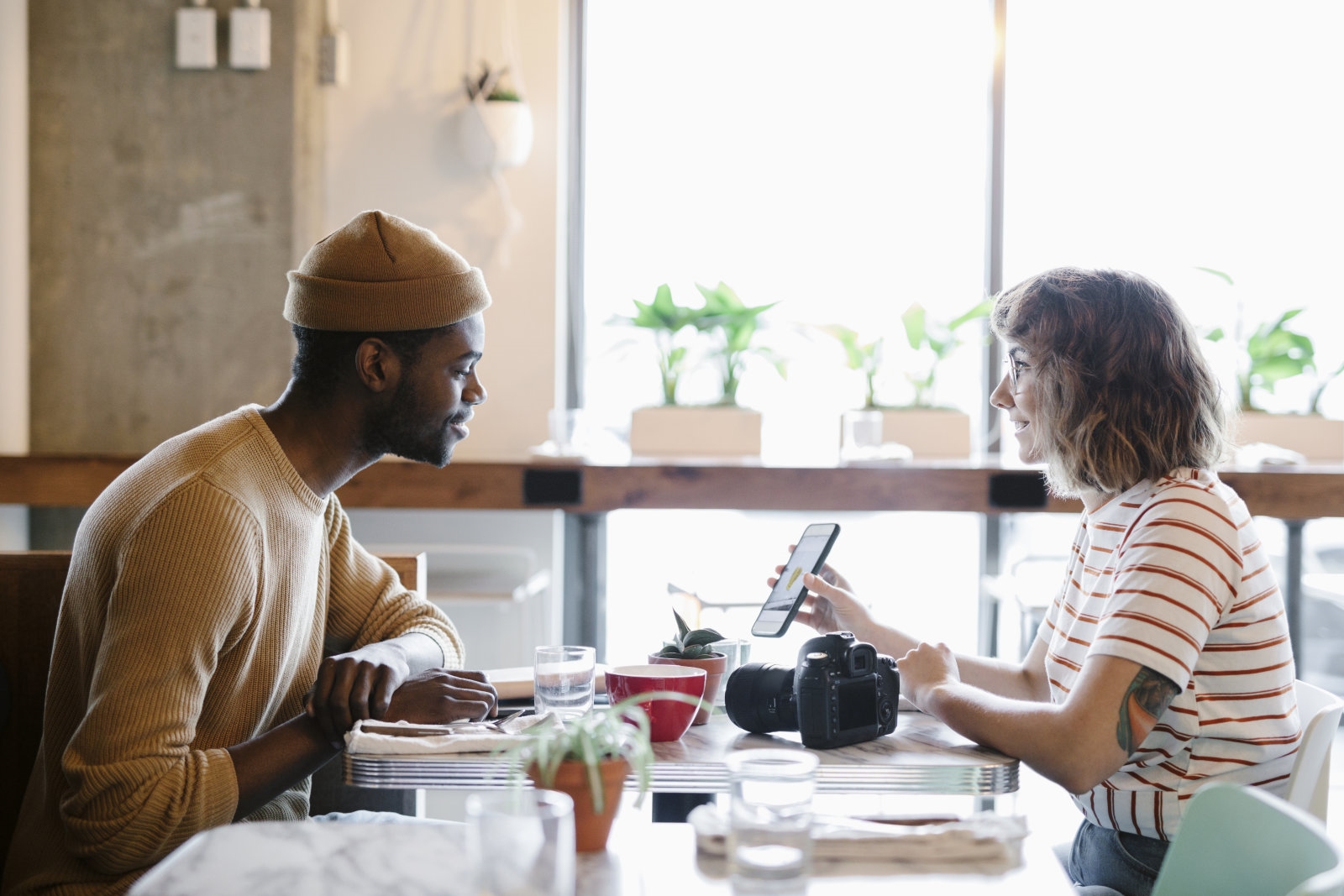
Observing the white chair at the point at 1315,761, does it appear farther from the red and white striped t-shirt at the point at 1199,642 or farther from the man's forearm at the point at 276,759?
the man's forearm at the point at 276,759

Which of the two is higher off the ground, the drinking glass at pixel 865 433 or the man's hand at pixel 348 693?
the drinking glass at pixel 865 433

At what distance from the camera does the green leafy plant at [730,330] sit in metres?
3.26

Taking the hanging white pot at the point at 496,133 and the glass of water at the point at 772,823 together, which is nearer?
the glass of water at the point at 772,823

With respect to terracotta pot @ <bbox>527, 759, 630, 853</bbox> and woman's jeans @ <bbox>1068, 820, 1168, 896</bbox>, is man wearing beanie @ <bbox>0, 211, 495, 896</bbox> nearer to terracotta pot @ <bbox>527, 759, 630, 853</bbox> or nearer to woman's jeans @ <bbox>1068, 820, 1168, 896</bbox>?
terracotta pot @ <bbox>527, 759, 630, 853</bbox>

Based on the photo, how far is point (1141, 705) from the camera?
47.6 inches

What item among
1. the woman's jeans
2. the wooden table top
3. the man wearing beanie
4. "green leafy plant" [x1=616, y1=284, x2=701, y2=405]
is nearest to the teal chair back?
the woman's jeans

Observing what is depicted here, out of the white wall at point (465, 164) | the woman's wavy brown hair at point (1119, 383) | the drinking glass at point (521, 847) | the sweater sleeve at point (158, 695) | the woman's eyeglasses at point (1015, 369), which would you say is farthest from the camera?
the white wall at point (465, 164)

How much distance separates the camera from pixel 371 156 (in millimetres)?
3543

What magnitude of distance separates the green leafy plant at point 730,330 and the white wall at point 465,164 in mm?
531

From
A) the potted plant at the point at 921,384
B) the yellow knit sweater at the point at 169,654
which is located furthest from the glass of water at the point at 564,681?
the potted plant at the point at 921,384

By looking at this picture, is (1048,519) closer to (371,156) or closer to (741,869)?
(371,156)

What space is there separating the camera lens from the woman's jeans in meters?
0.44

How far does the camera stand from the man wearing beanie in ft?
3.83

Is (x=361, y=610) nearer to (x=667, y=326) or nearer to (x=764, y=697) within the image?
(x=764, y=697)
